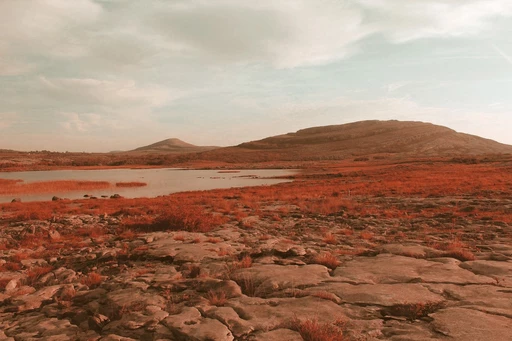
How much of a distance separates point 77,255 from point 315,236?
7.72 metres

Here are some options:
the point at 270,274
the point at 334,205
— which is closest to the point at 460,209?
the point at 334,205

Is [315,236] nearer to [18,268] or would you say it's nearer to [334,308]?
[334,308]

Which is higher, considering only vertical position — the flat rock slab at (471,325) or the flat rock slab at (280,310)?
the flat rock slab at (471,325)

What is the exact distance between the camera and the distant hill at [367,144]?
125 m

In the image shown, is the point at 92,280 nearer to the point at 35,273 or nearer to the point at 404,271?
the point at 35,273

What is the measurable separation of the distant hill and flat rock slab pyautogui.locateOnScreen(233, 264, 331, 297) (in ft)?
373

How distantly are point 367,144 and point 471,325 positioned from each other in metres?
140

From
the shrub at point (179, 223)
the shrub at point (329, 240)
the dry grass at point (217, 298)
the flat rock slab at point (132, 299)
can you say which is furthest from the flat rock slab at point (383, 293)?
the shrub at point (179, 223)

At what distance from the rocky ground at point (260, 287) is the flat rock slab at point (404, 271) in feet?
0.07

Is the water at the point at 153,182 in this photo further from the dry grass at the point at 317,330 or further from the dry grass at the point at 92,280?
the dry grass at the point at 317,330

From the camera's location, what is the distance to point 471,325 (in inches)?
195

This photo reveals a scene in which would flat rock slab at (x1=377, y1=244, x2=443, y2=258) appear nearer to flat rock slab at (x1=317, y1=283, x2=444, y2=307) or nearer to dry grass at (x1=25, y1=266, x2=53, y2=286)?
flat rock slab at (x1=317, y1=283, x2=444, y2=307)

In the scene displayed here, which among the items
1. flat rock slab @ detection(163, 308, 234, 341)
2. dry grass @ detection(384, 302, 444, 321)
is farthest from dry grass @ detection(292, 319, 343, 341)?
dry grass @ detection(384, 302, 444, 321)

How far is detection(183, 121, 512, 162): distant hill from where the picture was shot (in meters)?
125
